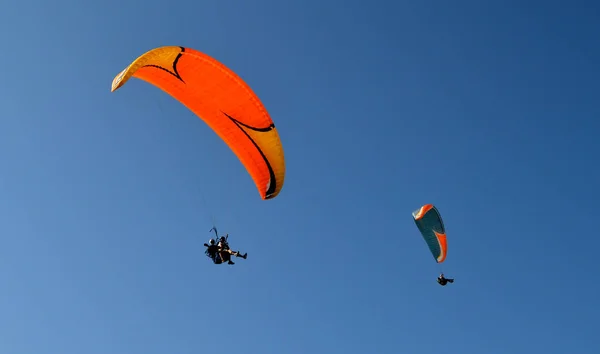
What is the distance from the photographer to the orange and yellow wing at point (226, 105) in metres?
18.7

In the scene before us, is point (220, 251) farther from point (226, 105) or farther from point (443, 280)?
point (443, 280)

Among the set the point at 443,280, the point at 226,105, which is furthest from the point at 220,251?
the point at 443,280

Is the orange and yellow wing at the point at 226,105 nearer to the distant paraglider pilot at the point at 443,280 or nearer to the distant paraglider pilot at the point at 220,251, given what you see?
the distant paraglider pilot at the point at 220,251

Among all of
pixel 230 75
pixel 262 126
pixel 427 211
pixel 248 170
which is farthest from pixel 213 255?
pixel 427 211

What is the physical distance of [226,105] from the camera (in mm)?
19719

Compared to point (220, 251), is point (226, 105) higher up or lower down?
higher up

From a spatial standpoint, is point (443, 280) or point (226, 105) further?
point (443, 280)

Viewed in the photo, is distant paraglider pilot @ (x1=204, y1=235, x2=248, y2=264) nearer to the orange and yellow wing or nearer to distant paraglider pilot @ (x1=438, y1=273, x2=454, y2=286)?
the orange and yellow wing

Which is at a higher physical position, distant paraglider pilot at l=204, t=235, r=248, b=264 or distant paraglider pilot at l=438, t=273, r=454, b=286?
distant paraglider pilot at l=438, t=273, r=454, b=286

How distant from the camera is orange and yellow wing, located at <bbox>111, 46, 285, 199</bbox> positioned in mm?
18664

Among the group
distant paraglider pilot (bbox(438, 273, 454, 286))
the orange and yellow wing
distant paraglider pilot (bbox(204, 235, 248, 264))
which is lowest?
distant paraglider pilot (bbox(204, 235, 248, 264))

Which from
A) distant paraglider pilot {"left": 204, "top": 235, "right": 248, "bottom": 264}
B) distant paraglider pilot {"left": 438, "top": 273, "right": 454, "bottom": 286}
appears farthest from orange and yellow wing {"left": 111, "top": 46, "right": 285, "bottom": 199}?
distant paraglider pilot {"left": 438, "top": 273, "right": 454, "bottom": 286}

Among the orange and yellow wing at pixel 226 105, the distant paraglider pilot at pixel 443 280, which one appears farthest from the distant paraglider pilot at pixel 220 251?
the distant paraglider pilot at pixel 443 280

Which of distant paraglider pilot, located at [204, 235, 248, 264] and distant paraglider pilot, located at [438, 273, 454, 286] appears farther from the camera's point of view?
distant paraglider pilot, located at [438, 273, 454, 286]
